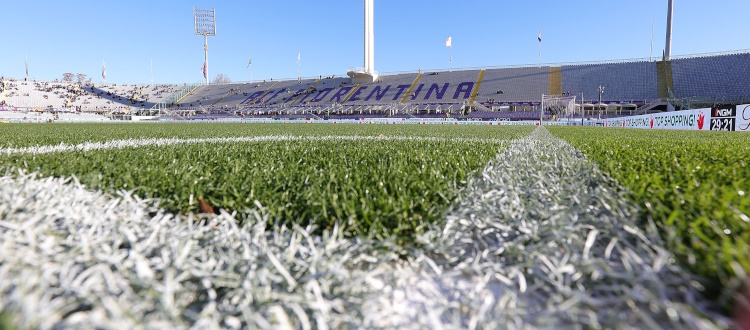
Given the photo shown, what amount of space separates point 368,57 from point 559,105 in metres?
21.0

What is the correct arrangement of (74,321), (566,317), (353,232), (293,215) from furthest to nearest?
(293,215) < (353,232) < (566,317) < (74,321)

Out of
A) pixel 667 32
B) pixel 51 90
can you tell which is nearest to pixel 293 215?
pixel 667 32

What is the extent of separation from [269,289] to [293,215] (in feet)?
1.86

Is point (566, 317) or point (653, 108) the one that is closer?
point (566, 317)

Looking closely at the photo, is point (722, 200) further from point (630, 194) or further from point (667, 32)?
point (667, 32)

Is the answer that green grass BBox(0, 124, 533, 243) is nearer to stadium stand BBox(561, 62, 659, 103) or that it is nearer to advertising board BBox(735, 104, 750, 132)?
advertising board BBox(735, 104, 750, 132)

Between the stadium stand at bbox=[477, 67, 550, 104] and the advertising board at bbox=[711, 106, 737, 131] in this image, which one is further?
the stadium stand at bbox=[477, 67, 550, 104]

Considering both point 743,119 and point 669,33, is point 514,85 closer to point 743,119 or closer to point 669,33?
point 669,33

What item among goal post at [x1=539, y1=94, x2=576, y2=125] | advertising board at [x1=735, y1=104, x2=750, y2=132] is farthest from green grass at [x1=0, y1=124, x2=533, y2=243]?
goal post at [x1=539, y1=94, x2=576, y2=125]

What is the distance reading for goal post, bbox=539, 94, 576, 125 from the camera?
80.0 feet

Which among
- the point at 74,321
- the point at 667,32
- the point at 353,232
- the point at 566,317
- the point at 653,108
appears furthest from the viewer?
the point at 667,32

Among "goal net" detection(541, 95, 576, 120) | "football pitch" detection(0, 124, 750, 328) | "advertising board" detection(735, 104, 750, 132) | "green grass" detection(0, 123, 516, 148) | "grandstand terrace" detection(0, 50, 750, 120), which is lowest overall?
"football pitch" detection(0, 124, 750, 328)

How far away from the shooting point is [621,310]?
73 centimetres

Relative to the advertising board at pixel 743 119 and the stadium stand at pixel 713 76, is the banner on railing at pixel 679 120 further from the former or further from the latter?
the stadium stand at pixel 713 76
